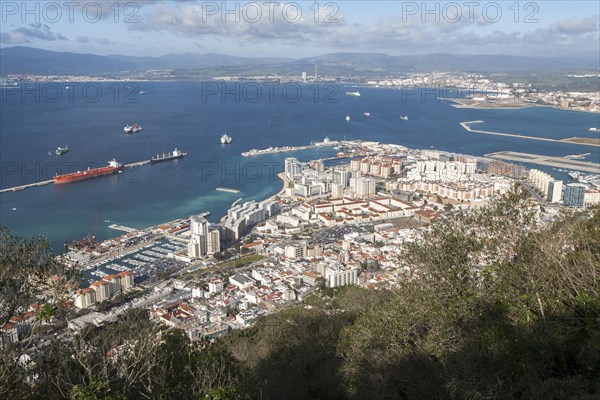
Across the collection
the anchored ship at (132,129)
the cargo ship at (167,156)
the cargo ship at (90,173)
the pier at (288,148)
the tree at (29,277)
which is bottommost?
the cargo ship at (90,173)

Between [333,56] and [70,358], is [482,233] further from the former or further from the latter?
[333,56]

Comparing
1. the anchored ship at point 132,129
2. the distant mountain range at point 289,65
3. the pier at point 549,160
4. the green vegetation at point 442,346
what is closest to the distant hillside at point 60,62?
the distant mountain range at point 289,65

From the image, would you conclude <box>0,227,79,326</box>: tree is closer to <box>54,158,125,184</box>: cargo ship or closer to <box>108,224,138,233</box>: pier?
<box>108,224,138,233</box>: pier

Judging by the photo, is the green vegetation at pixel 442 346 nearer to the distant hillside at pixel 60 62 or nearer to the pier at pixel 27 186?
the pier at pixel 27 186

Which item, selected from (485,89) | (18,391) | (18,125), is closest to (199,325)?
(18,391)

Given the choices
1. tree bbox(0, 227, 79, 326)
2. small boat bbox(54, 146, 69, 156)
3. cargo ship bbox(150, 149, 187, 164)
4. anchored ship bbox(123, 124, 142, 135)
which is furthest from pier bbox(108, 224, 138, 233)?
anchored ship bbox(123, 124, 142, 135)


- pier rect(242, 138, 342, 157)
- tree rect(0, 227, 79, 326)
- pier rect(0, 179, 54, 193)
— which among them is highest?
tree rect(0, 227, 79, 326)
